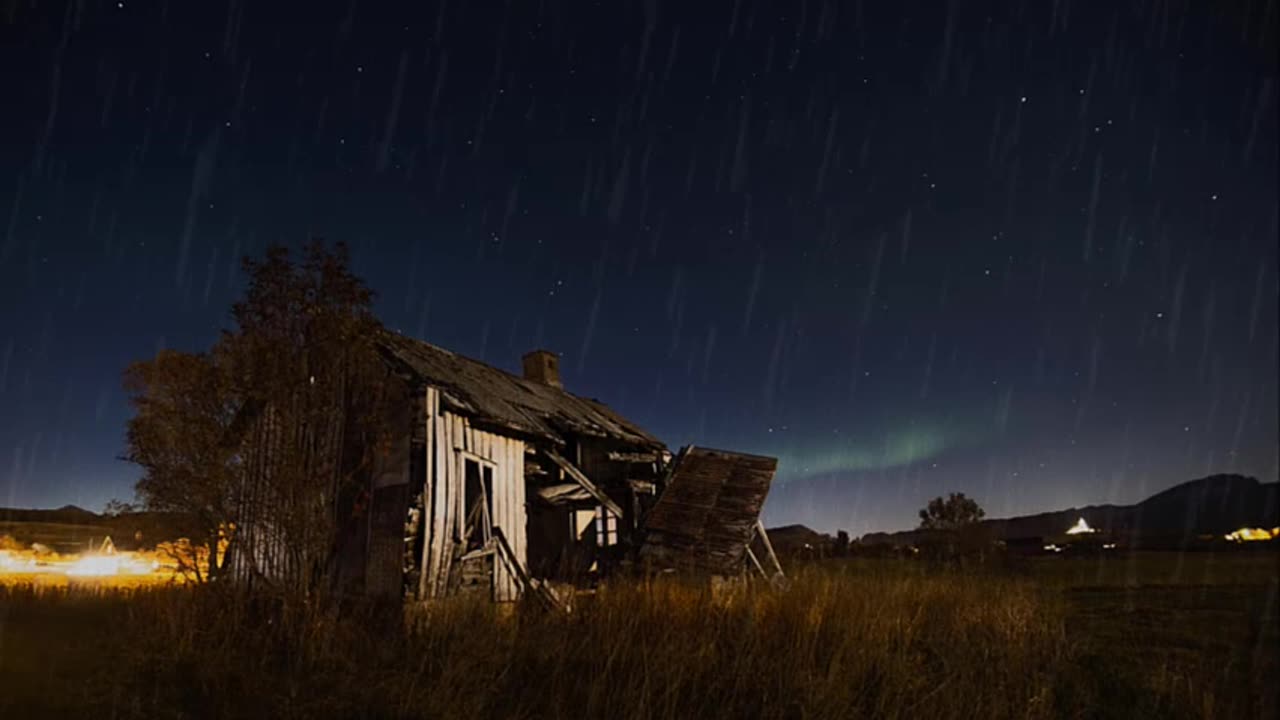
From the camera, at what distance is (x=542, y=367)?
21562mm

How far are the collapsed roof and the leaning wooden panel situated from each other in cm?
206

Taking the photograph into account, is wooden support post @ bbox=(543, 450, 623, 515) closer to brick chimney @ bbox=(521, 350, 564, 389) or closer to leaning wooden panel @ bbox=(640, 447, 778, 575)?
leaning wooden panel @ bbox=(640, 447, 778, 575)

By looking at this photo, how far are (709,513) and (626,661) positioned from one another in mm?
9120

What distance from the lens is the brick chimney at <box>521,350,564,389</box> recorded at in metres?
21.4

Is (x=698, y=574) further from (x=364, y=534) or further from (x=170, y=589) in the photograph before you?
(x=170, y=589)

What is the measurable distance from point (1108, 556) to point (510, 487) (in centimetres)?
2871

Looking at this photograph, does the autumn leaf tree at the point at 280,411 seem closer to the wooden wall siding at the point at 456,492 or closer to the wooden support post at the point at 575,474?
the wooden wall siding at the point at 456,492

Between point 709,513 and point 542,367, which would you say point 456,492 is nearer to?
point 709,513

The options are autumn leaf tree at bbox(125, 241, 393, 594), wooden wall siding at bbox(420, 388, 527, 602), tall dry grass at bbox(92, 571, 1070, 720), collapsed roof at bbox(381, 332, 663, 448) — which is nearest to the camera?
tall dry grass at bbox(92, 571, 1070, 720)

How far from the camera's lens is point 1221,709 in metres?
6.77

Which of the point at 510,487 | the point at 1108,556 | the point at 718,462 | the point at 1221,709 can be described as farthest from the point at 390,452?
the point at 1108,556

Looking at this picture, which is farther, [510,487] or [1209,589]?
[1209,589]

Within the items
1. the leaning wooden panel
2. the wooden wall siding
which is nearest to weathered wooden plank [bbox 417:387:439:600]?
the wooden wall siding

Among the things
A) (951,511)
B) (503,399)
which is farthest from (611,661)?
(951,511)
